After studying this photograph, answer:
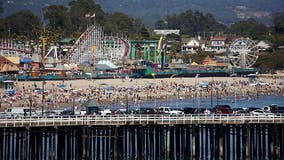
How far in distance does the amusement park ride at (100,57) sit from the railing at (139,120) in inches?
2904

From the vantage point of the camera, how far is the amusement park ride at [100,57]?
14688cm

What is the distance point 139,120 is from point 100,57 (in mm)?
100271

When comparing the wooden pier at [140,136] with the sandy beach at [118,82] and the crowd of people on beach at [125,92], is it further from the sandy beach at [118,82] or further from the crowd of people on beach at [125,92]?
the sandy beach at [118,82]

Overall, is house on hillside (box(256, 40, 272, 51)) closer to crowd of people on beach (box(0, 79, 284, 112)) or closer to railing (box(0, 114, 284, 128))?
crowd of people on beach (box(0, 79, 284, 112))

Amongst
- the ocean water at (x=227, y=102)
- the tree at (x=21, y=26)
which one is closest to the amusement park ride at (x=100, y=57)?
the tree at (x=21, y=26)

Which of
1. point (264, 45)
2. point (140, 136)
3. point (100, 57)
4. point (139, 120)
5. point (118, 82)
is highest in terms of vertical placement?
point (264, 45)

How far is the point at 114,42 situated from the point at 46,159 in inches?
4018

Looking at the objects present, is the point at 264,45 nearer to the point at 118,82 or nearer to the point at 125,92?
the point at 118,82

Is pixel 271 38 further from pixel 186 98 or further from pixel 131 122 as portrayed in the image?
A: pixel 131 122

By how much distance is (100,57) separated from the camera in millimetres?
160750

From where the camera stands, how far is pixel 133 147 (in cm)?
6300

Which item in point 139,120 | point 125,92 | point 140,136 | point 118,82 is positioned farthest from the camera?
point 118,82

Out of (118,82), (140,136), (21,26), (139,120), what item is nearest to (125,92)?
(118,82)

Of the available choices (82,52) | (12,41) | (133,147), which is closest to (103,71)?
(82,52)
